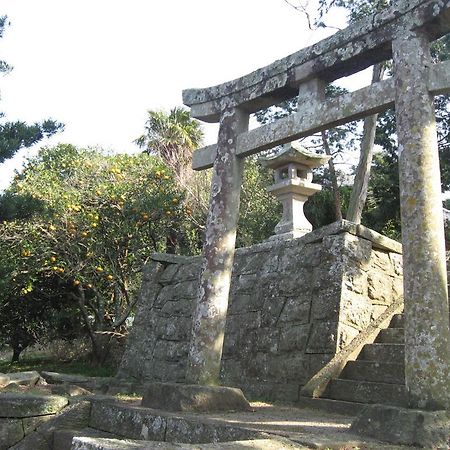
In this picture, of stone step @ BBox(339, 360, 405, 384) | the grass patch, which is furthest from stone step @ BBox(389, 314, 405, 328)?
the grass patch

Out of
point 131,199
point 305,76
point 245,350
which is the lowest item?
point 245,350

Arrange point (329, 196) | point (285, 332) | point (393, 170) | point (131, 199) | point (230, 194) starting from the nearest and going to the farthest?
point (230, 194) < point (285, 332) < point (131, 199) < point (393, 170) < point (329, 196)

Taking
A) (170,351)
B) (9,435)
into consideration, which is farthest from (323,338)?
(9,435)

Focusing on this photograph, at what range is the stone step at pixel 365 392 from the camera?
192 inches

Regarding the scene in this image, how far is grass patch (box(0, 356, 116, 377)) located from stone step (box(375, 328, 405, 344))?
6.78m

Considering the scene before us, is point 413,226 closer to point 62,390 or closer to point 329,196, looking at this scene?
point 62,390

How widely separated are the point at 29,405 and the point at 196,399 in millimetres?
2092

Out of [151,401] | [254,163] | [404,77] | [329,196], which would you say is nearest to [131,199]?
[254,163]

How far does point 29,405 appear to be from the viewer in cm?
580

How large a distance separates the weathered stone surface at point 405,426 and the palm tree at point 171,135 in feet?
51.7

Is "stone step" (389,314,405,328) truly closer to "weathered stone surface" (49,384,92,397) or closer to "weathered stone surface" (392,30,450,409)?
"weathered stone surface" (392,30,450,409)

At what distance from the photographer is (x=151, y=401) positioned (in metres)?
5.06

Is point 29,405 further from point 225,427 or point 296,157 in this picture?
point 296,157

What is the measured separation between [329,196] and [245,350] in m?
9.64
